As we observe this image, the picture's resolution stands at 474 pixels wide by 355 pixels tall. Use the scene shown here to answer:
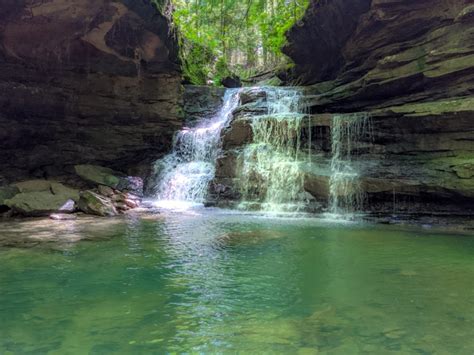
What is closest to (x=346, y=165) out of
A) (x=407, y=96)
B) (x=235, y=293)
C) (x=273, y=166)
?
(x=273, y=166)

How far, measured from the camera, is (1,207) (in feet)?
39.0

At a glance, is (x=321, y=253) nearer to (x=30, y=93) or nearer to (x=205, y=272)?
(x=205, y=272)

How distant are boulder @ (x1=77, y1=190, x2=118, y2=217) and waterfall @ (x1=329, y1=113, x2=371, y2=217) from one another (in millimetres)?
6876

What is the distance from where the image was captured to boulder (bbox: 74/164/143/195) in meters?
15.8

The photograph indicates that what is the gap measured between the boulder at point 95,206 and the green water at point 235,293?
11.4 ft

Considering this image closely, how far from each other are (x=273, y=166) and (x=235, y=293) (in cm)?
918

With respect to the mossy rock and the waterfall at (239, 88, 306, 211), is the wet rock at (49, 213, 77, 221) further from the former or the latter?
the waterfall at (239, 88, 306, 211)

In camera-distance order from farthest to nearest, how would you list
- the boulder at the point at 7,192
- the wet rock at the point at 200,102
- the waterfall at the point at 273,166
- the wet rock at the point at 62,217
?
the wet rock at the point at 200,102
the waterfall at the point at 273,166
the boulder at the point at 7,192
the wet rock at the point at 62,217

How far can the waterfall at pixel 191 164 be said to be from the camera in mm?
15227

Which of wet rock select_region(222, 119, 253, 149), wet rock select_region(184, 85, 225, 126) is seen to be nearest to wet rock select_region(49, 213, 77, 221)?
wet rock select_region(222, 119, 253, 149)

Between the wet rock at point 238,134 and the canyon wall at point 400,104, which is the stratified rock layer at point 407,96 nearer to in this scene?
the canyon wall at point 400,104

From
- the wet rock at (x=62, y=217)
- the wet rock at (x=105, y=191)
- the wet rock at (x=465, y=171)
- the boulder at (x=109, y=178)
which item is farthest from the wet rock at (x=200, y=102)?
the wet rock at (x=465, y=171)

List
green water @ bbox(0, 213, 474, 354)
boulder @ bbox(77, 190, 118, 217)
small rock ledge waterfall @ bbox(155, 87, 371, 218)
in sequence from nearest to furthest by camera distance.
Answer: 1. green water @ bbox(0, 213, 474, 354)
2. boulder @ bbox(77, 190, 118, 217)
3. small rock ledge waterfall @ bbox(155, 87, 371, 218)

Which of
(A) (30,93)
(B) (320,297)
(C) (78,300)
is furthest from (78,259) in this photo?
(A) (30,93)
